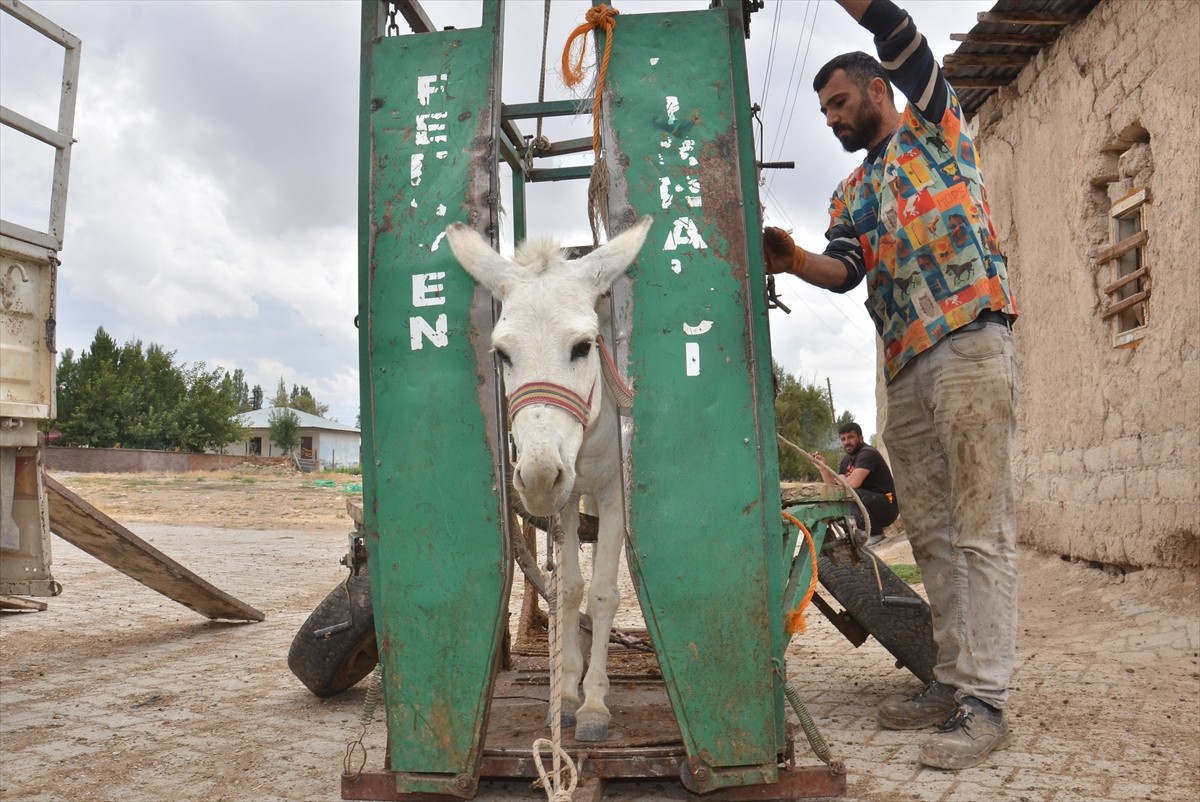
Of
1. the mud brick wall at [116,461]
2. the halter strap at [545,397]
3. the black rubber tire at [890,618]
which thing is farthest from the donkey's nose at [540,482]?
the mud brick wall at [116,461]

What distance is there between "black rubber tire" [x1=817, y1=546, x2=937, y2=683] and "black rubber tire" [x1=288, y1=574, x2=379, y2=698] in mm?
2009

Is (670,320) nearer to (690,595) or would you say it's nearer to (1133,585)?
(690,595)

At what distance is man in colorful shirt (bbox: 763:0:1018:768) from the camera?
324cm

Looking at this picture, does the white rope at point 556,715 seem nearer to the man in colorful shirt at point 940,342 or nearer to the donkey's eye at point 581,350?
the donkey's eye at point 581,350

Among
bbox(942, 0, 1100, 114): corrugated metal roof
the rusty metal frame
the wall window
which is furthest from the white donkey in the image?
bbox(942, 0, 1100, 114): corrugated metal roof

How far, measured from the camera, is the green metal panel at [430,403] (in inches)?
104

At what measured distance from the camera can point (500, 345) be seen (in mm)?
2596

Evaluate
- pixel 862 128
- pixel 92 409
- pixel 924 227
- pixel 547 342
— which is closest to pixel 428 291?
pixel 547 342

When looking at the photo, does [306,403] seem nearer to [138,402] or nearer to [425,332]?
[138,402]

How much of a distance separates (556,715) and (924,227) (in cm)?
226

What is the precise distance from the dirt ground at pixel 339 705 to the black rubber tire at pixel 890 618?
1.03ft

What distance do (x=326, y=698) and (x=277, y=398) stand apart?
9944 cm

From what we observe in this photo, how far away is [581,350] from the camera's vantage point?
8.79 feet

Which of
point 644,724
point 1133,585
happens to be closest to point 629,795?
point 644,724
